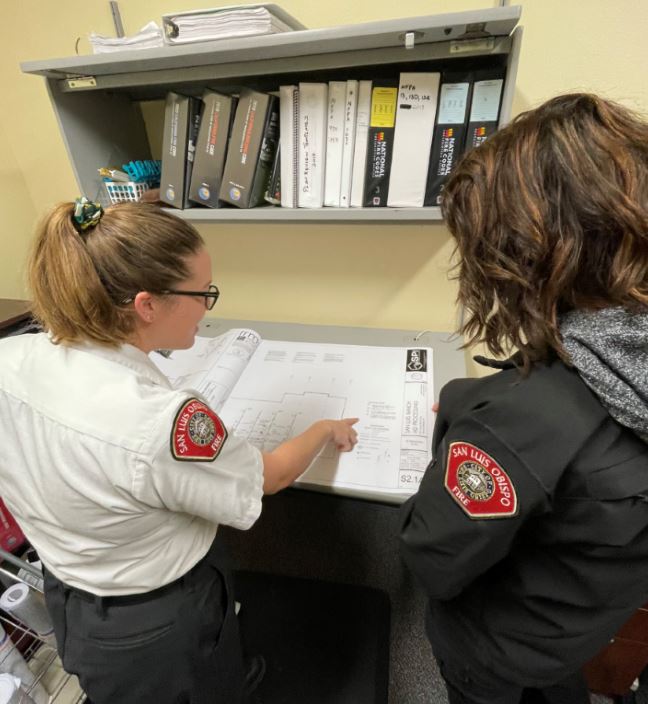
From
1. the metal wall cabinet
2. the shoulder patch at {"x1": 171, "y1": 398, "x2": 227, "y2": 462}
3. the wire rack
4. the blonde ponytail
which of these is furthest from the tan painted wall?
the wire rack

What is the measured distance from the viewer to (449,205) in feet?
1.81

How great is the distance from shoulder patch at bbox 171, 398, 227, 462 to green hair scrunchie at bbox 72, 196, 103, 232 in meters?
0.30

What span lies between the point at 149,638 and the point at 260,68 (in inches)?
48.2

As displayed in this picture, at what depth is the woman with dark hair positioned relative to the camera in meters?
0.45

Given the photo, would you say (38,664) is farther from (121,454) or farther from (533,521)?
(533,521)

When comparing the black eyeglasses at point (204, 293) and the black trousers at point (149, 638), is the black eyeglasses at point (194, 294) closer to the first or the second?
the black eyeglasses at point (204, 293)

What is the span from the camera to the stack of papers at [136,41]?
96 cm

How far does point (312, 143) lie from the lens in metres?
1.04

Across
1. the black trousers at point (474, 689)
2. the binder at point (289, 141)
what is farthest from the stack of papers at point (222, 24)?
the black trousers at point (474, 689)

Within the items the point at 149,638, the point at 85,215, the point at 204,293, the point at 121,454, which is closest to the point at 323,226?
the point at 204,293

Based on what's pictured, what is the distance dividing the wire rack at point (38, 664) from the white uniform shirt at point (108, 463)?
0.64m

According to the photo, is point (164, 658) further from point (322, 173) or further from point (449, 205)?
point (322, 173)

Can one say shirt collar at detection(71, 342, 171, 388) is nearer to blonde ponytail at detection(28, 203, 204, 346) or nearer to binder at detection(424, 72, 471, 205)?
blonde ponytail at detection(28, 203, 204, 346)

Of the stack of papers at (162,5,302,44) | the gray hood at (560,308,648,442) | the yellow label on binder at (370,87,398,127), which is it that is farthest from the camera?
the yellow label on binder at (370,87,398,127)
